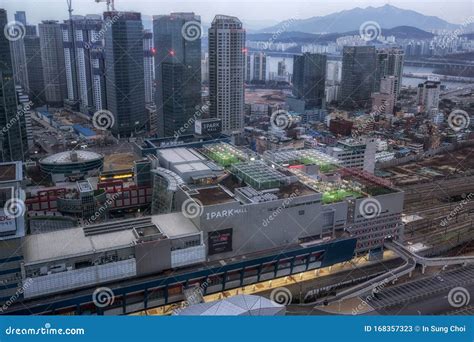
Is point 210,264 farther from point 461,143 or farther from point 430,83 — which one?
point 430,83

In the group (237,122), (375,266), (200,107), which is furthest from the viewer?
(237,122)

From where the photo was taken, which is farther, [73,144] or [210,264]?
[73,144]

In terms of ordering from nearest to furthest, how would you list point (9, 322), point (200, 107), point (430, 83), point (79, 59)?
point (9, 322), point (200, 107), point (79, 59), point (430, 83)

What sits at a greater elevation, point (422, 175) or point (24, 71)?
point (24, 71)

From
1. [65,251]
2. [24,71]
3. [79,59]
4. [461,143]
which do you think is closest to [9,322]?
[65,251]

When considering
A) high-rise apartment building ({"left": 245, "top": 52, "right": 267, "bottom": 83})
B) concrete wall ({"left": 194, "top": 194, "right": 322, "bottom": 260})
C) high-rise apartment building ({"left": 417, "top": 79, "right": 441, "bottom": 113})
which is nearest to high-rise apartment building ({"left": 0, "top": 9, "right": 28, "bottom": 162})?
concrete wall ({"left": 194, "top": 194, "right": 322, "bottom": 260})

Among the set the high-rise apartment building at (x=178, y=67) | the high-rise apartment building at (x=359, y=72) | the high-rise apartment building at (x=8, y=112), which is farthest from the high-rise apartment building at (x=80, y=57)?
the high-rise apartment building at (x=359, y=72)
